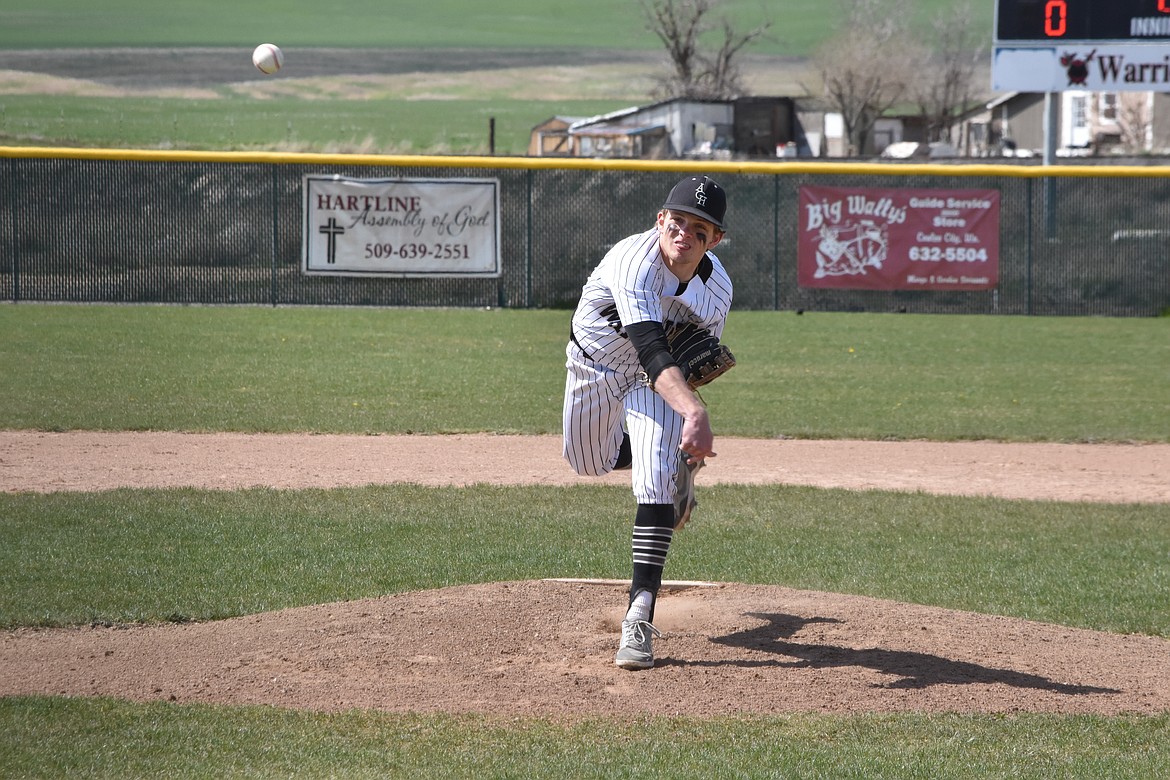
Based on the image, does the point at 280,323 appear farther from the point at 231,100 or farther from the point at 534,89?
the point at 534,89

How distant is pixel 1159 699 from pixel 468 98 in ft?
224

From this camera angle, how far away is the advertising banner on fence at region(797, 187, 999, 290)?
1777cm

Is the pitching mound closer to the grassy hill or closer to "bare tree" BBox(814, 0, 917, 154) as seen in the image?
the grassy hill

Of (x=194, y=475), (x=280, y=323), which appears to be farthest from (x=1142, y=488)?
(x=280, y=323)

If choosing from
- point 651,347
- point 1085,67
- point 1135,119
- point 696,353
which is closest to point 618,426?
point 696,353

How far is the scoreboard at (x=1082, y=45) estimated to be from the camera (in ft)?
61.3

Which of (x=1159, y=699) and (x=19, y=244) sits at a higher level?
(x=19, y=244)

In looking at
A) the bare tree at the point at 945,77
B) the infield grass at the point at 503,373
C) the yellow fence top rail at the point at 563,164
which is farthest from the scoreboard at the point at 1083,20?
the bare tree at the point at 945,77

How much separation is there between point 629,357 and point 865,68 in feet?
196

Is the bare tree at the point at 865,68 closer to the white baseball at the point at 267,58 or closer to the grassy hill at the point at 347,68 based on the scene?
the grassy hill at the point at 347,68

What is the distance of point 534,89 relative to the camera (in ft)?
239

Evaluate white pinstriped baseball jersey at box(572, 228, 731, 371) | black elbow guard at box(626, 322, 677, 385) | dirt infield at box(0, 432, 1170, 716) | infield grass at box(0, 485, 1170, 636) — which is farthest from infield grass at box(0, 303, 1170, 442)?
black elbow guard at box(626, 322, 677, 385)

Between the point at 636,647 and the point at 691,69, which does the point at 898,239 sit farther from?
the point at 691,69

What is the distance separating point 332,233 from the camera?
680 inches
